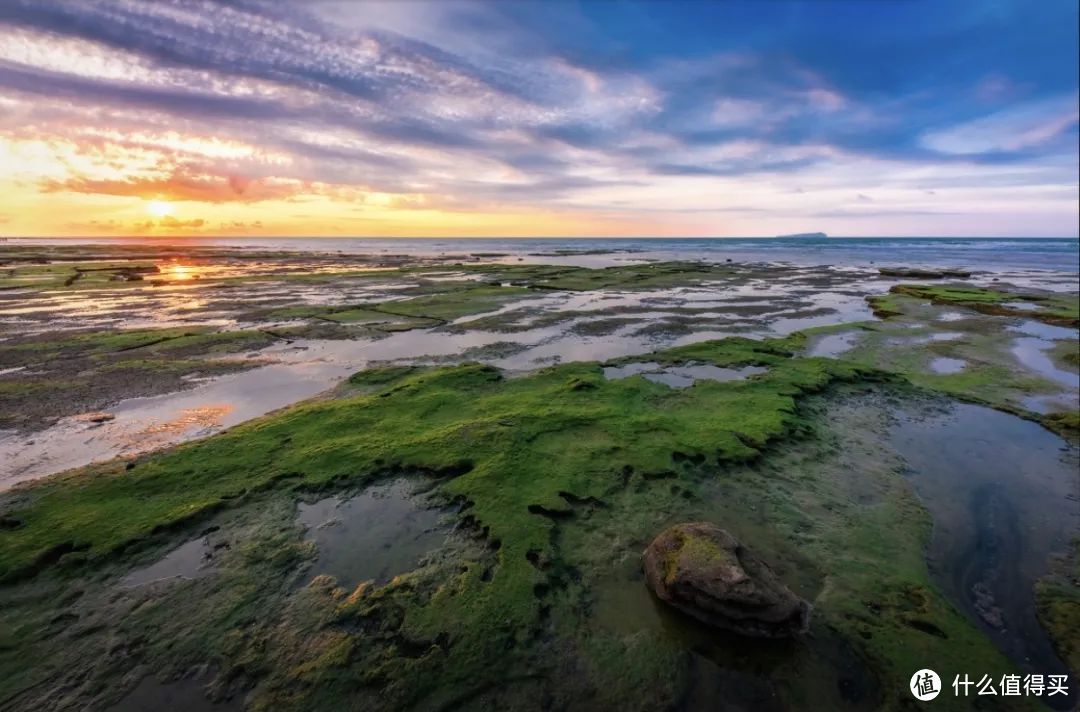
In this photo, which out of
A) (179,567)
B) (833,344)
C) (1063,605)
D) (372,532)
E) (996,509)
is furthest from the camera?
(833,344)

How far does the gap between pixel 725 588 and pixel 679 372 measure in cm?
1199

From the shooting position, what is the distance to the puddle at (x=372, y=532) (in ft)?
25.2

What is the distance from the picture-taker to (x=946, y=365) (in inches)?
752

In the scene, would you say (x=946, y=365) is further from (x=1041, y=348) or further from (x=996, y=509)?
(x=996, y=509)

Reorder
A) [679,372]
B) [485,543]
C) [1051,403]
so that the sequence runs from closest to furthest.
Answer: [485,543], [1051,403], [679,372]

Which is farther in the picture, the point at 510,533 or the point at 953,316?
the point at 953,316

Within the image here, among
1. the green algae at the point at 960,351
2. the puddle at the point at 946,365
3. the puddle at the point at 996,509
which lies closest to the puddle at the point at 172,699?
the puddle at the point at 996,509

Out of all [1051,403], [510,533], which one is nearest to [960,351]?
[1051,403]

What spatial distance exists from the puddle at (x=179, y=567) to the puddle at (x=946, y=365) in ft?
71.4

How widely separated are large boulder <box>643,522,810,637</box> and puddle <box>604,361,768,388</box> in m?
9.51

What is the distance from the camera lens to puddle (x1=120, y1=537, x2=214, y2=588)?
7.38m

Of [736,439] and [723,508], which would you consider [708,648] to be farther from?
[736,439]

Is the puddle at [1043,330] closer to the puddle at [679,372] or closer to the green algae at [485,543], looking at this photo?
the puddle at [679,372]

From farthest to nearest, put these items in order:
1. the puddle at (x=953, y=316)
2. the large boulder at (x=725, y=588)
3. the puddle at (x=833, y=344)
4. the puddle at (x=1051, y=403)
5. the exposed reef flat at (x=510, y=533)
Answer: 1. the puddle at (x=953, y=316)
2. the puddle at (x=833, y=344)
3. the puddle at (x=1051, y=403)
4. the large boulder at (x=725, y=588)
5. the exposed reef flat at (x=510, y=533)
